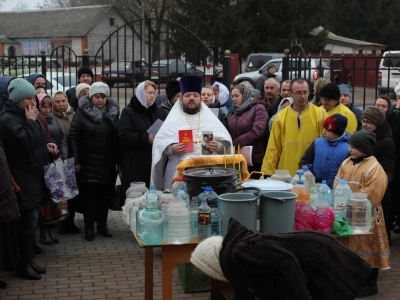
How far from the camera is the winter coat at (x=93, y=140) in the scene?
22.9ft

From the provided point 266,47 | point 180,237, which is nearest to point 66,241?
point 180,237

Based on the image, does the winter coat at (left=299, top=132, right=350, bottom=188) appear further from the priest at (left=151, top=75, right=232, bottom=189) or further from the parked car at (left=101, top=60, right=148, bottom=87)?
the parked car at (left=101, top=60, right=148, bottom=87)

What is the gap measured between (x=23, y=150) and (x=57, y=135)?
127 centimetres

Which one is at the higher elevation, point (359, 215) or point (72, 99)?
point (72, 99)

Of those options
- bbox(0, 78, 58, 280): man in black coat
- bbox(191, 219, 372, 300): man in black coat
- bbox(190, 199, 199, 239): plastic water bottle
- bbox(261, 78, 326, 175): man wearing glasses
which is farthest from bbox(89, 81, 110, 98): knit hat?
bbox(191, 219, 372, 300): man in black coat

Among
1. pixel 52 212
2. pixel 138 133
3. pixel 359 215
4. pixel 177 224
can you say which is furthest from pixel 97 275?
pixel 359 215

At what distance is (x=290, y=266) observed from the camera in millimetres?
2869

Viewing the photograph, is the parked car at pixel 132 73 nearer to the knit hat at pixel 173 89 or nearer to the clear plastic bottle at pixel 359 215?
the knit hat at pixel 173 89

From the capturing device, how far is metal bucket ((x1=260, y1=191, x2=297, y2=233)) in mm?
3984

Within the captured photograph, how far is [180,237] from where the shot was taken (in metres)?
4.09

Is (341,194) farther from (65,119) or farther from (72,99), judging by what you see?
(72,99)

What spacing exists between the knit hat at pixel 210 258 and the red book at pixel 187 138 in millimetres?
2469

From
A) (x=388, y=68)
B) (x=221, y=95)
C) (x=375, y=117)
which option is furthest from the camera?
(x=388, y=68)

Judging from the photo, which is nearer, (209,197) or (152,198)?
(209,197)
